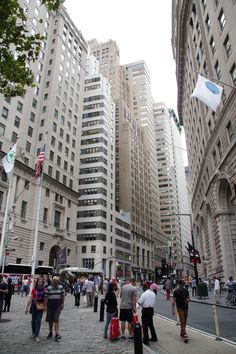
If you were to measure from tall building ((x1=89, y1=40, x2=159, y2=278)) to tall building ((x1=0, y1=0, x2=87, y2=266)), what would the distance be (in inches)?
1461

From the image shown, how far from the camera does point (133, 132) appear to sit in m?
120

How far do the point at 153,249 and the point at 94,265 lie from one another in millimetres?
50947

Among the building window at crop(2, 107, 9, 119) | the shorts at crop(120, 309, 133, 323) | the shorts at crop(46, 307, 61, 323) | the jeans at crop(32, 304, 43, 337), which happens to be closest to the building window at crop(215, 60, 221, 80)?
the shorts at crop(120, 309, 133, 323)

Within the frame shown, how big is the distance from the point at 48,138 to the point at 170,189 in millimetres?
108759

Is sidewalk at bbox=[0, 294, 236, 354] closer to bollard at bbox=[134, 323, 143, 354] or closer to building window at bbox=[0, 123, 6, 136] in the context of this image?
bollard at bbox=[134, 323, 143, 354]

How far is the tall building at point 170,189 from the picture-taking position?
152 meters

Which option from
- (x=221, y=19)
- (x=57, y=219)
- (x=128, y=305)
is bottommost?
(x=128, y=305)

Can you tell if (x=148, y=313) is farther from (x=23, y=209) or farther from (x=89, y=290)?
(x=23, y=209)

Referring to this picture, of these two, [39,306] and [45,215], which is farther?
[45,215]

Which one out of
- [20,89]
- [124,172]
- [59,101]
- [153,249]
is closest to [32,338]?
[20,89]

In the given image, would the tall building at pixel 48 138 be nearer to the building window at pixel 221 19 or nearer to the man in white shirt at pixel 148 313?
the building window at pixel 221 19

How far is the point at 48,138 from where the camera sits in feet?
190

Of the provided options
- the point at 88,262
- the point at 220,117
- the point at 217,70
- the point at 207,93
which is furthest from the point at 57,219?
the point at 207,93

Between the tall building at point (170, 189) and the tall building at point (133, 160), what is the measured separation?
693 inches
